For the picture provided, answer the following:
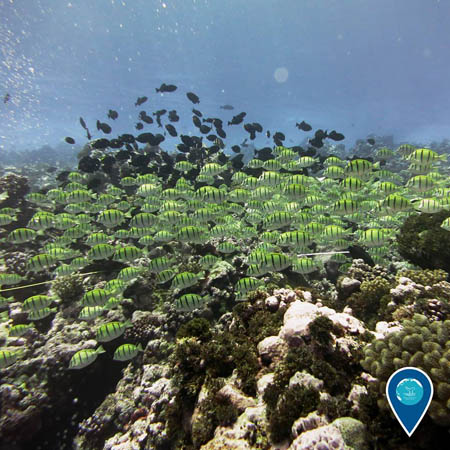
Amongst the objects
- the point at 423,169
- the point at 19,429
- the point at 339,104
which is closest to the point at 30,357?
the point at 19,429

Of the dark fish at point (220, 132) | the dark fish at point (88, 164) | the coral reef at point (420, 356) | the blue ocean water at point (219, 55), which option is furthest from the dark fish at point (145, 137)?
the blue ocean water at point (219, 55)

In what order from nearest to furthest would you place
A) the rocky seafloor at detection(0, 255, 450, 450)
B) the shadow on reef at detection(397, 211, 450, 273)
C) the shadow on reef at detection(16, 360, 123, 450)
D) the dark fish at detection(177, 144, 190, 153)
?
the rocky seafloor at detection(0, 255, 450, 450)
the shadow on reef at detection(16, 360, 123, 450)
the shadow on reef at detection(397, 211, 450, 273)
the dark fish at detection(177, 144, 190, 153)

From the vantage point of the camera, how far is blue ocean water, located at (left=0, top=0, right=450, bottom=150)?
38.6m

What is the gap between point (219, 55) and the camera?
53.0 m

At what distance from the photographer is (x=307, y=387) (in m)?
2.93

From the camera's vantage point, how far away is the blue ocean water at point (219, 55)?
38625 millimetres

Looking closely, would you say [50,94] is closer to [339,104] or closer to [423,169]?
[423,169]

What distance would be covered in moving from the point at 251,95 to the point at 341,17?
3172cm

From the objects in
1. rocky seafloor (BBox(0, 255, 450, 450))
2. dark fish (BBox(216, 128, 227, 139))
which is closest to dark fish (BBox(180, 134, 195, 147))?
dark fish (BBox(216, 128, 227, 139))

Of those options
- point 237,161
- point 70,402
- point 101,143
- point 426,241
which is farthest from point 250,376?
point 101,143

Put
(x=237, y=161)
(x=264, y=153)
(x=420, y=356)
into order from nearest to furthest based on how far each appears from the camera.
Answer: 1. (x=420, y=356)
2. (x=237, y=161)
3. (x=264, y=153)

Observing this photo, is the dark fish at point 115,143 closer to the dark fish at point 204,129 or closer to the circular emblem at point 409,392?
the dark fish at point 204,129

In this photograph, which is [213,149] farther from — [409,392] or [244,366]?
[409,392]

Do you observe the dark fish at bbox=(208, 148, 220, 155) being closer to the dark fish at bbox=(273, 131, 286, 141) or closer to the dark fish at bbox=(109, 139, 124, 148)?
the dark fish at bbox=(273, 131, 286, 141)
